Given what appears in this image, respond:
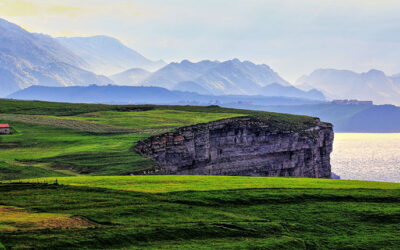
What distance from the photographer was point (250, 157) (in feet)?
321

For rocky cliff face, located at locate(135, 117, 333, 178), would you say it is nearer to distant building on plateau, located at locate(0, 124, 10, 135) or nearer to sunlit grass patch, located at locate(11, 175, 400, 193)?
distant building on plateau, located at locate(0, 124, 10, 135)

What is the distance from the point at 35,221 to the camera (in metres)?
28.5

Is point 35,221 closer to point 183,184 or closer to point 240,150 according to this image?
point 183,184

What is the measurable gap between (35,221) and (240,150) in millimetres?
70536

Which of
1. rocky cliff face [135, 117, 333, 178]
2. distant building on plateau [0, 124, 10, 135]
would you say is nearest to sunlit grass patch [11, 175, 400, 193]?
rocky cliff face [135, 117, 333, 178]

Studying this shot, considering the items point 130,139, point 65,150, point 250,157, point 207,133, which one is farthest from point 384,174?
point 65,150

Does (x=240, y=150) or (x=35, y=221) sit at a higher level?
(x=240, y=150)

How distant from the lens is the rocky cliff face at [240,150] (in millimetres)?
83000

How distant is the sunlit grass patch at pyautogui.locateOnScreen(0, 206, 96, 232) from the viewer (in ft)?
90.5

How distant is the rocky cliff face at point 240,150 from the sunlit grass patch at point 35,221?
151 feet

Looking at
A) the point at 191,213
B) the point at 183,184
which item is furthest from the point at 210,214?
the point at 183,184

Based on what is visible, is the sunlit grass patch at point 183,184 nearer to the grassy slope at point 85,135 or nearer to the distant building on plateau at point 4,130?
the grassy slope at point 85,135

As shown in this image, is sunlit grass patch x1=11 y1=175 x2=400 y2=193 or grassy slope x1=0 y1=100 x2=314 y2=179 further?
grassy slope x1=0 y1=100 x2=314 y2=179

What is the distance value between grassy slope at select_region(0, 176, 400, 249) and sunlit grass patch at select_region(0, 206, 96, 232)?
37 cm
